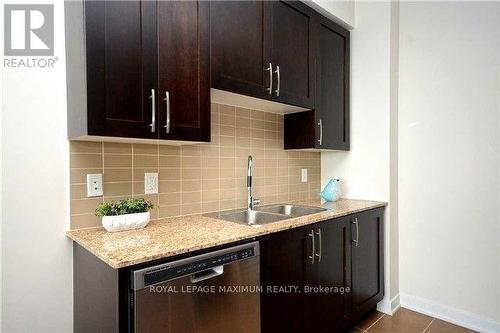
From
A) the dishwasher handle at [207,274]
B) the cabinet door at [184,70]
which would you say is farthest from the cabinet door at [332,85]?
the dishwasher handle at [207,274]

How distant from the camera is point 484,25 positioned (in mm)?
2053

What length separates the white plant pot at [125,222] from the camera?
1.30 meters

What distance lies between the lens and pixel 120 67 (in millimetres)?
1194

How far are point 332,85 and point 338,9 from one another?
61cm

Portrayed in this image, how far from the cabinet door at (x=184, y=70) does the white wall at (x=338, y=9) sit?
1052 millimetres

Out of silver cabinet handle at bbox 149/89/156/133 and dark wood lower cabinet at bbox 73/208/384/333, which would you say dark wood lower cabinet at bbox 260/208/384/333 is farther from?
silver cabinet handle at bbox 149/89/156/133

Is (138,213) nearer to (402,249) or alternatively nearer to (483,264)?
(402,249)

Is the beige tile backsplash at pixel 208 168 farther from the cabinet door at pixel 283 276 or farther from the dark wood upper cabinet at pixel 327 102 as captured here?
the cabinet door at pixel 283 276

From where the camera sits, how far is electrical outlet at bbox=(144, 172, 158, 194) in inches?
62.2

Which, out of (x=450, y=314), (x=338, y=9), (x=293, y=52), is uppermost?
(x=338, y=9)

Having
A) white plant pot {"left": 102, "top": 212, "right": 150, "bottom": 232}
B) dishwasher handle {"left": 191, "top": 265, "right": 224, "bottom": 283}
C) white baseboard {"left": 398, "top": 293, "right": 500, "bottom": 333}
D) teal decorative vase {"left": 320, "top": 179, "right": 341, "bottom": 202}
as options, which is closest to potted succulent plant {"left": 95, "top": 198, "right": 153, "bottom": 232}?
white plant pot {"left": 102, "top": 212, "right": 150, "bottom": 232}

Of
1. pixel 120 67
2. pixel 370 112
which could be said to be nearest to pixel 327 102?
pixel 370 112

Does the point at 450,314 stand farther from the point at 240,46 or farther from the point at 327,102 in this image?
the point at 240,46

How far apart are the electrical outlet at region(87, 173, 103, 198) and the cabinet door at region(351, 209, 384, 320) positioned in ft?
5.12
